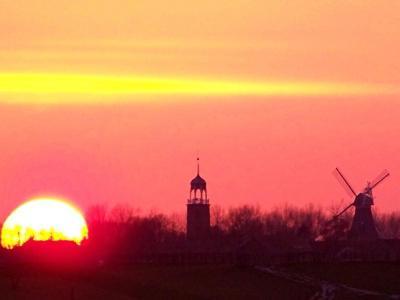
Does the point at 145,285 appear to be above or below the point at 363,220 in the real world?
below

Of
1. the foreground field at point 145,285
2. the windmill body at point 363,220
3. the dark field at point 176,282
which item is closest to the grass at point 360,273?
the dark field at point 176,282

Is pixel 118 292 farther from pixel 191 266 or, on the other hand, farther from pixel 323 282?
pixel 191 266

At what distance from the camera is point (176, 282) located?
295 feet

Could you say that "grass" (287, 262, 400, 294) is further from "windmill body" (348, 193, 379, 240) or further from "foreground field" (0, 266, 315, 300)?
"windmill body" (348, 193, 379, 240)

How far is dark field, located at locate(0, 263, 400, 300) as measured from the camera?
242 feet

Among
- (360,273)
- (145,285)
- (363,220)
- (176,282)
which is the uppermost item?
(363,220)

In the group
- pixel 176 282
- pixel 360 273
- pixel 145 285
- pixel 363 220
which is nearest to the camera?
pixel 145 285

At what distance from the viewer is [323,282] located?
315 feet

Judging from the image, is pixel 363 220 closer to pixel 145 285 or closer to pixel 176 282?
pixel 176 282

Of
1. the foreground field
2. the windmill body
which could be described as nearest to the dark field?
the foreground field

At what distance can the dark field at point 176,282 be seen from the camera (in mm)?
73812

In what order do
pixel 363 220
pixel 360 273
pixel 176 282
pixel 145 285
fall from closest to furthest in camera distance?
pixel 145 285 → pixel 176 282 → pixel 360 273 → pixel 363 220

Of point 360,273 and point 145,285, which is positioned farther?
point 360,273

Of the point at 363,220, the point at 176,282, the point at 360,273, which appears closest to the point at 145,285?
the point at 176,282
